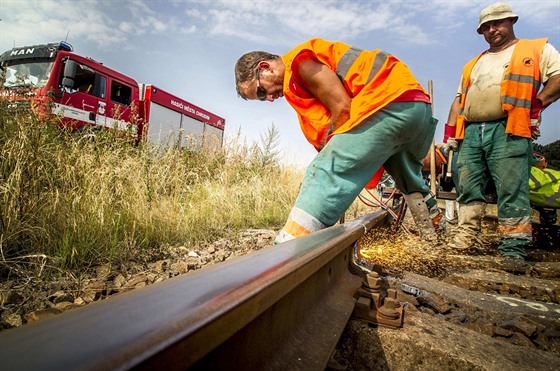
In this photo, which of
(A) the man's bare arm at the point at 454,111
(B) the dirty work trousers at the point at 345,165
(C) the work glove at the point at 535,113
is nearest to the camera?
(B) the dirty work trousers at the point at 345,165

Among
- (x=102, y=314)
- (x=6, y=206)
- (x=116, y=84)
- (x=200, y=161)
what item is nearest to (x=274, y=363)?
(x=102, y=314)

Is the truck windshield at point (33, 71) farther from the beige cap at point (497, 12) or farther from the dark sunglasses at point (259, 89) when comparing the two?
the beige cap at point (497, 12)

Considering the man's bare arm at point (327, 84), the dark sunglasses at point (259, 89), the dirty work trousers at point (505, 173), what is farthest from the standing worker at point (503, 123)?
the dark sunglasses at point (259, 89)

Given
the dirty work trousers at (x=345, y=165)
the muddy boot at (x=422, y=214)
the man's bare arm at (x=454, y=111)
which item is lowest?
the muddy boot at (x=422, y=214)

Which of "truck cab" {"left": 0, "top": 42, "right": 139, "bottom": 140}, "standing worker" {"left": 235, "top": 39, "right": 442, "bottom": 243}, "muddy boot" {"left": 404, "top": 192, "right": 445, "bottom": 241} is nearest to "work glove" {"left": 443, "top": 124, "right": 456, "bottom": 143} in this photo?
"muddy boot" {"left": 404, "top": 192, "right": 445, "bottom": 241}

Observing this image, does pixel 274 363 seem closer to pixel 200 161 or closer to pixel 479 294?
pixel 479 294

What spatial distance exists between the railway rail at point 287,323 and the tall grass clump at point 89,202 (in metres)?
1.59

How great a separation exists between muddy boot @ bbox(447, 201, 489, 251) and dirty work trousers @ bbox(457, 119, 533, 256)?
0.12 m

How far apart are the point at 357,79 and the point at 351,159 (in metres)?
0.57

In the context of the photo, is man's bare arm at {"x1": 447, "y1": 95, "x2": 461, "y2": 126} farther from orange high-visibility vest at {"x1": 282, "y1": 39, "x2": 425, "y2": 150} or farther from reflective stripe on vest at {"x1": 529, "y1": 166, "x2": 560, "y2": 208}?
orange high-visibility vest at {"x1": 282, "y1": 39, "x2": 425, "y2": 150}

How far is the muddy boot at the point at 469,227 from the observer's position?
3799 mm

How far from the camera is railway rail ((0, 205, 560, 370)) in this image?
386mm

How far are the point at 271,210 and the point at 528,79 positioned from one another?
11.7ft

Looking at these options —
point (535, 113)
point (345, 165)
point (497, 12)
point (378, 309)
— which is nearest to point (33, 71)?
point (345, 165)
